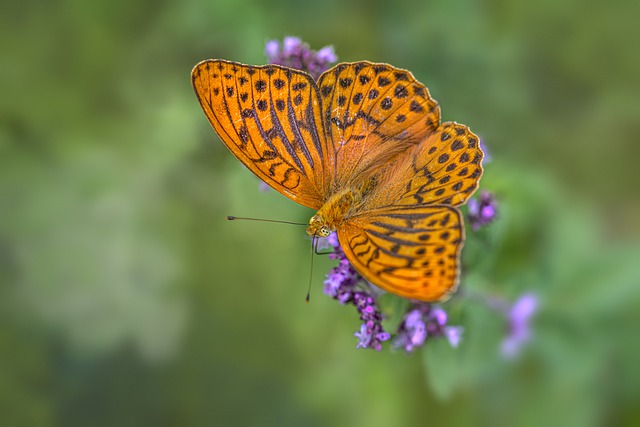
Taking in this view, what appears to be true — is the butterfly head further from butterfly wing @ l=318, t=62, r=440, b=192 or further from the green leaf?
the green leaf

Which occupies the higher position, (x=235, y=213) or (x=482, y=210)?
(x=482, y=210)

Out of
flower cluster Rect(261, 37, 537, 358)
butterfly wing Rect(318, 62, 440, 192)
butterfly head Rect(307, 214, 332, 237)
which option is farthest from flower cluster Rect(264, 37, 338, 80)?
butterfly head Rect(307, 214, 332, 237)

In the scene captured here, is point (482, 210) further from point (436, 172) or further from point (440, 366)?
point (440, 366)

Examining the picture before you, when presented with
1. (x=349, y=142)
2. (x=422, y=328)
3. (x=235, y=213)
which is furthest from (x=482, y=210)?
(x=235, y=213)

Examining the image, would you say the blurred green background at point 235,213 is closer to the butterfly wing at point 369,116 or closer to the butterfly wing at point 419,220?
the butterfly wing at point 369,116

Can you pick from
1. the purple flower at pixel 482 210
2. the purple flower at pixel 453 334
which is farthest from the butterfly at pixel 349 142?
the purple flower at pixel 453 334
